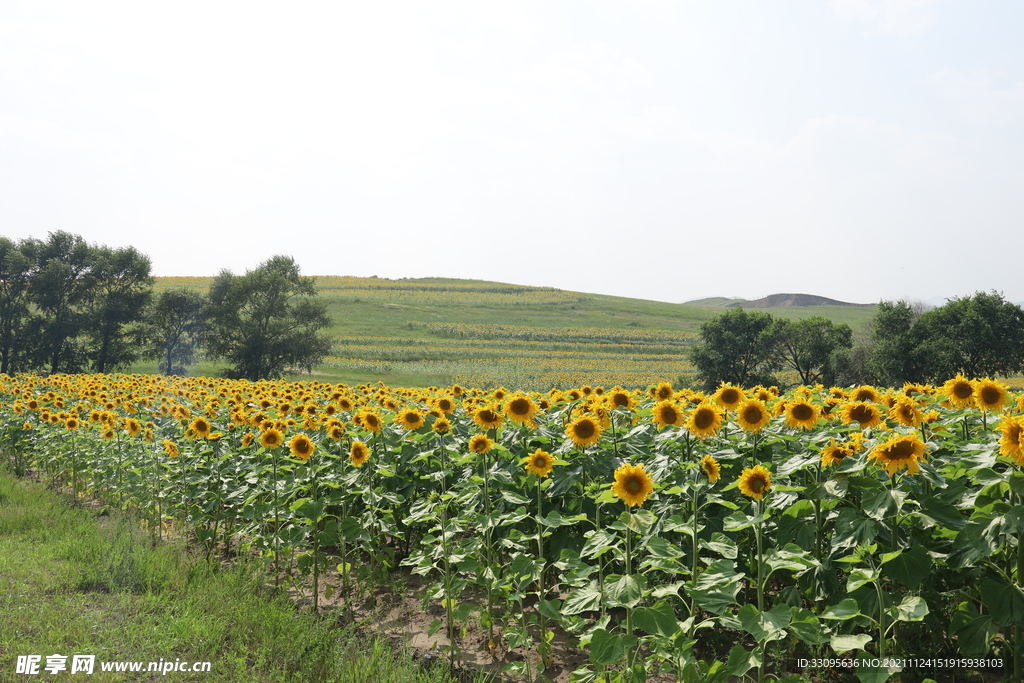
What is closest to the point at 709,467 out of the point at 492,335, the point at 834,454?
the point at 834,454

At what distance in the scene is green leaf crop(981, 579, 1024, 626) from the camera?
9.95ft

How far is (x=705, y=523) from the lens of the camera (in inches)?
154

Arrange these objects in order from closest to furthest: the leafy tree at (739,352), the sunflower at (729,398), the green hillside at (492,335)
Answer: the sunflower at (729,398) < the leafy tree at (739,352) < the green hillside at (492,335)

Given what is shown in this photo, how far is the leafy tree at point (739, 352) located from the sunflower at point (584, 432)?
1995 inches

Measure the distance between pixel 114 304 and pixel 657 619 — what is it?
5323 cm

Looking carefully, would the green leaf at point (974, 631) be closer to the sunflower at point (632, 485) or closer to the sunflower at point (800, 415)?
the sunflower at point (800, 415)

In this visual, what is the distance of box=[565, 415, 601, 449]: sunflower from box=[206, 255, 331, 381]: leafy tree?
147 feet

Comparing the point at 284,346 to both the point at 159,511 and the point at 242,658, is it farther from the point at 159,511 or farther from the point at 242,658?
the point at 242,658

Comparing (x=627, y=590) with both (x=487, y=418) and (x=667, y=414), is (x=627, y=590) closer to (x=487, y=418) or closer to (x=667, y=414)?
(x=667, y=414)

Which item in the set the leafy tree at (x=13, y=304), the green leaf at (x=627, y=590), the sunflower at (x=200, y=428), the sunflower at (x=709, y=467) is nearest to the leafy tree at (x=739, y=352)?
the sunflower at (x=200, y=428)

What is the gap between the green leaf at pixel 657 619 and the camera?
3264 mm

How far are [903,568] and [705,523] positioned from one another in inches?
41.9

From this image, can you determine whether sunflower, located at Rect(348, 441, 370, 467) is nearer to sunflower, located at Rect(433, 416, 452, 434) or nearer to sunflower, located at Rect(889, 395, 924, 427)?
sunflower, located at Rect(433, 416, 452, 434)

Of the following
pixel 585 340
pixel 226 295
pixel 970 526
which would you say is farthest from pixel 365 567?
pixel 585 340
